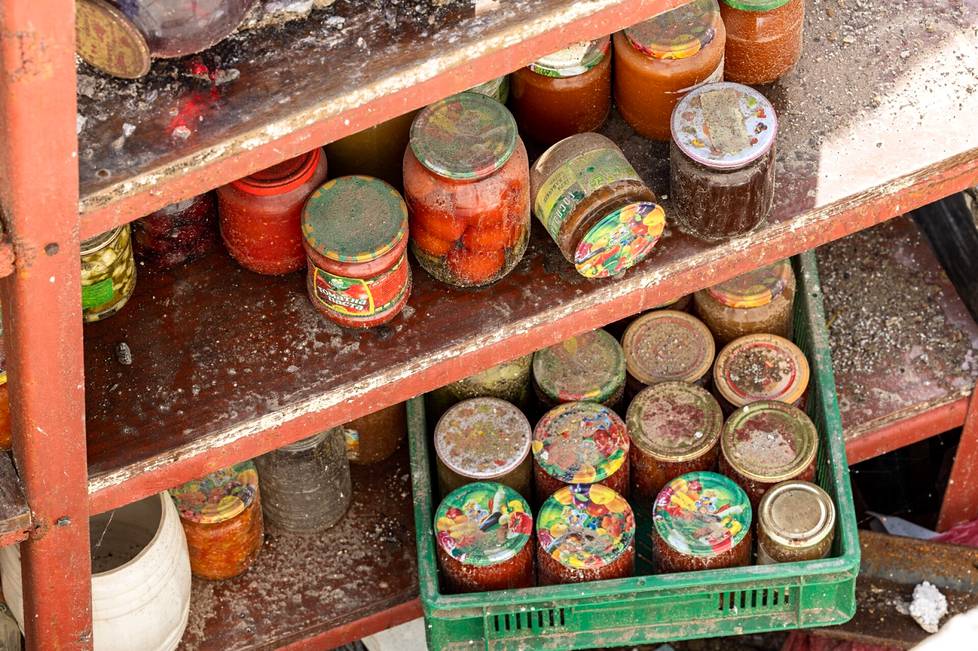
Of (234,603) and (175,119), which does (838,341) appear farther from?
(175,119)

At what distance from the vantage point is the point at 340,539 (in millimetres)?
2582

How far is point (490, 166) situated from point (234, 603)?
959 millimetres

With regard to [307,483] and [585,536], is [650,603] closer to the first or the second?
[585,536]

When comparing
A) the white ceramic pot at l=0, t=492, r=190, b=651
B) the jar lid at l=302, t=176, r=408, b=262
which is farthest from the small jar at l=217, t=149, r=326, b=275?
the white ceramic pot at l=0, t=492, r=190, b=651

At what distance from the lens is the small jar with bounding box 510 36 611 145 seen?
6.98ft

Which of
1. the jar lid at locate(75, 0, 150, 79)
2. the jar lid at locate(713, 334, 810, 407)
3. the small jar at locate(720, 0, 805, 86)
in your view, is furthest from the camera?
the jar lid at locate(713, 334, 810, 407)

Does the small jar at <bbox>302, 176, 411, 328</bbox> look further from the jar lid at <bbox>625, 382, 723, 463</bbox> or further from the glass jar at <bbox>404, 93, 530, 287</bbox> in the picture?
the jar lid at <bbox>625, 382, 723, 463</bbox>

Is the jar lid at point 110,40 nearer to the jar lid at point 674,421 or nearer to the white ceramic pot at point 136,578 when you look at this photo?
the white ceramic pot at point 136,578

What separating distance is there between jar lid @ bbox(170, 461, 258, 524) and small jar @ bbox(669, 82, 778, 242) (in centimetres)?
82

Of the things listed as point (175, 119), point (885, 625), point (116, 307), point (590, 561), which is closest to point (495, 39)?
point (175, 119)

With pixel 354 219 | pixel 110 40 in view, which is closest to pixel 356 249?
pixel 354 219

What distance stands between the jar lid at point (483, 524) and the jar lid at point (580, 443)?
0.09 meters

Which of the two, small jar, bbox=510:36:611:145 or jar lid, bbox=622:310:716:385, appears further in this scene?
jar lid, bbox=622:310:716:385

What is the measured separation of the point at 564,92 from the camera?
216 cm
